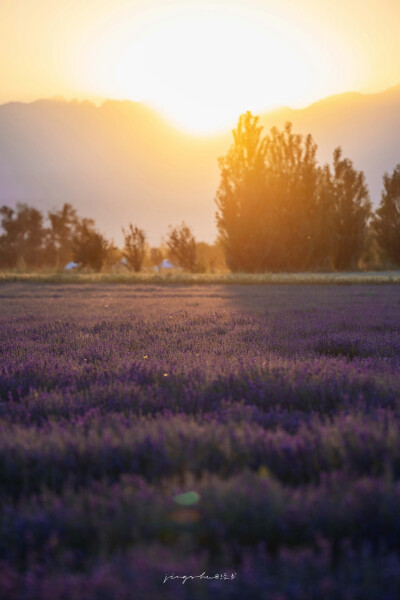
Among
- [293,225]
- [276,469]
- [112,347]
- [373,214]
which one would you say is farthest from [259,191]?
[276,469]

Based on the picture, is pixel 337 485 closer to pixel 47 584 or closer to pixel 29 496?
pixel 47 584

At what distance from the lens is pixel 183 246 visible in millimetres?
37281

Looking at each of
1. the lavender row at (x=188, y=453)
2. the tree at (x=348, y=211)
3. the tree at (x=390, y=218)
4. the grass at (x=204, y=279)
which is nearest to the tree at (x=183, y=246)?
the grass at (x=204, y=279)

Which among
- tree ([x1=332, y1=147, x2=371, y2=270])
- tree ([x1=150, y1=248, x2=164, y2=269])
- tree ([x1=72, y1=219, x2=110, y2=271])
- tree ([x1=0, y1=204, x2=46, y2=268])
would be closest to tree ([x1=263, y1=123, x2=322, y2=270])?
tree ([x1=332, y1=147, x2=371, y2=270])

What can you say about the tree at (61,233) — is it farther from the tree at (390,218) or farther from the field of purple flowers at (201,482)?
the field of purple flowers at (201,482)

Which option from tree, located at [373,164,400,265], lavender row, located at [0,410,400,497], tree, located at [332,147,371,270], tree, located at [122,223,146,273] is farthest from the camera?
tree, located at [373,164,400,265]

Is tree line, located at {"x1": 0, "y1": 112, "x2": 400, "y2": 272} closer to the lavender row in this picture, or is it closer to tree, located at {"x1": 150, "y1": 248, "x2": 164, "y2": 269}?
the lavender row

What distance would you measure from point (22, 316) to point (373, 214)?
4114 cm

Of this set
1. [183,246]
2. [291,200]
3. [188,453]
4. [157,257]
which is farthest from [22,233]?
[188,453]

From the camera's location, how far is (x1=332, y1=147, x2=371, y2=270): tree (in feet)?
132

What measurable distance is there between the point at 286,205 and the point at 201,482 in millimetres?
37124

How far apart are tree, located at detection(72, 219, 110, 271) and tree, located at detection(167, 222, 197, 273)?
5372mm

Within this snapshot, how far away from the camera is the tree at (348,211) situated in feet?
132

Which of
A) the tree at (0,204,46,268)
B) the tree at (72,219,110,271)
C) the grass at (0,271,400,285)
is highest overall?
the tree at (0,204,46,268)
